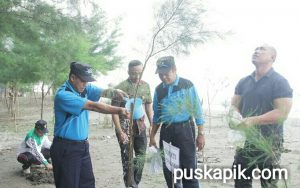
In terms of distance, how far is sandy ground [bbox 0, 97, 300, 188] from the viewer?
5.23 metres

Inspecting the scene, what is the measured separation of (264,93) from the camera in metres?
2.97

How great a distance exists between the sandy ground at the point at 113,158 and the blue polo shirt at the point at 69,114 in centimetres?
122

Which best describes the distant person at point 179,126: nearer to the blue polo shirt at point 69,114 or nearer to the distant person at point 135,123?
the distant person at point 135,123

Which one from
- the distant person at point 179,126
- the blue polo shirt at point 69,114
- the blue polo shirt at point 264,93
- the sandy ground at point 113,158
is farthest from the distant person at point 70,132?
the sandy ground at point 113,158

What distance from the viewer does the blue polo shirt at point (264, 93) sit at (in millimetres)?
2848

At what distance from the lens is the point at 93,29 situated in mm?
5594

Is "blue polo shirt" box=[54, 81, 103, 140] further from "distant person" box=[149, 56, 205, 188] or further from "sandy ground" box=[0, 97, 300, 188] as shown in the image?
"sandy ground" box=[0, 97, 300, 188]

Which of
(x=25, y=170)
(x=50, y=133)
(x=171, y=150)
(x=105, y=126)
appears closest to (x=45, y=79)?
(x=50, y=133)

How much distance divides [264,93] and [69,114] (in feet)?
5.53

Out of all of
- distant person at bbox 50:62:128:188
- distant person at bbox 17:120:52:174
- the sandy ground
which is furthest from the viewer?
distant person at bbox 17:120:52:174

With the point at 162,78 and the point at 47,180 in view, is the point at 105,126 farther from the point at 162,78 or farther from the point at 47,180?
the point at 162,78

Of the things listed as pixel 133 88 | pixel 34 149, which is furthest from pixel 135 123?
pixel 34 149

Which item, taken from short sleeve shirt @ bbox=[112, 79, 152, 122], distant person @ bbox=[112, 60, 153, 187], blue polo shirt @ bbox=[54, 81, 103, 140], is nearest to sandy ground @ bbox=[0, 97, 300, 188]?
distant person @ bbox=[112, 60, 153, 187]

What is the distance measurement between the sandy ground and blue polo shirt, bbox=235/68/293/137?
13.6 inches
